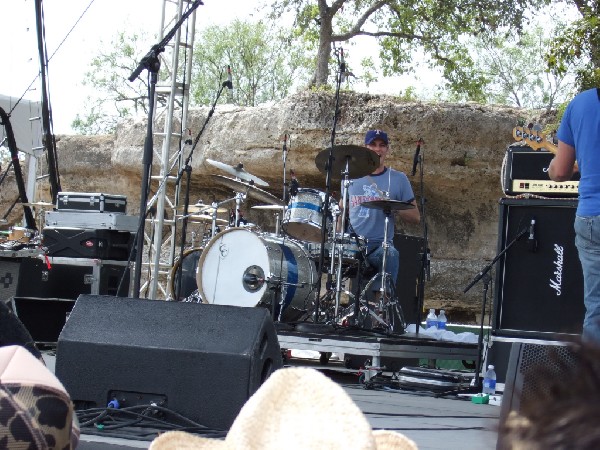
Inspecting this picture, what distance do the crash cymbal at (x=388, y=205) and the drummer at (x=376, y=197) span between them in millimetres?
287

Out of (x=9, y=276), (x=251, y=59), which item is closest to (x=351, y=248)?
(x=9, y=276)

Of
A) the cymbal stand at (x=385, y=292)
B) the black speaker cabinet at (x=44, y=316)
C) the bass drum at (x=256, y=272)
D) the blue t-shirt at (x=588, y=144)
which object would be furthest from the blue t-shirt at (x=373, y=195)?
the blue t-shirt at (x=588, y=144)

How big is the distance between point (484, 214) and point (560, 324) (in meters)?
9.86

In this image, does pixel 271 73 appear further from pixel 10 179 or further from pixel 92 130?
pixel 10 179

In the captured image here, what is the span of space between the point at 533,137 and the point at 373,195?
242 cm

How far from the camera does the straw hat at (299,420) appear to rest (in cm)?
116

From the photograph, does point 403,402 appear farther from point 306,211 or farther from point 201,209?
point 201,209

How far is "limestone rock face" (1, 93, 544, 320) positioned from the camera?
1393 centimetres

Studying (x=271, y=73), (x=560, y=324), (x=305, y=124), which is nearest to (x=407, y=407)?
(x=560, y=324)

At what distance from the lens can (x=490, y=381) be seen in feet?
18.8

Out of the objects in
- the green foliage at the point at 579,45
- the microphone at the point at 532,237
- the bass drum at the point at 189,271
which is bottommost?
the bass drum at the point at 189,271

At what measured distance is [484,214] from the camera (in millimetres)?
15195

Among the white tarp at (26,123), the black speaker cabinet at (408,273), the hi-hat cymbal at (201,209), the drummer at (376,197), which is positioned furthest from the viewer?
the white tarp at (26,123)

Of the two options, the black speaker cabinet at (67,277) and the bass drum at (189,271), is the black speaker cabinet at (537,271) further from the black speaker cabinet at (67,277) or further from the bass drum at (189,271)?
the bass drum at (189,271)
